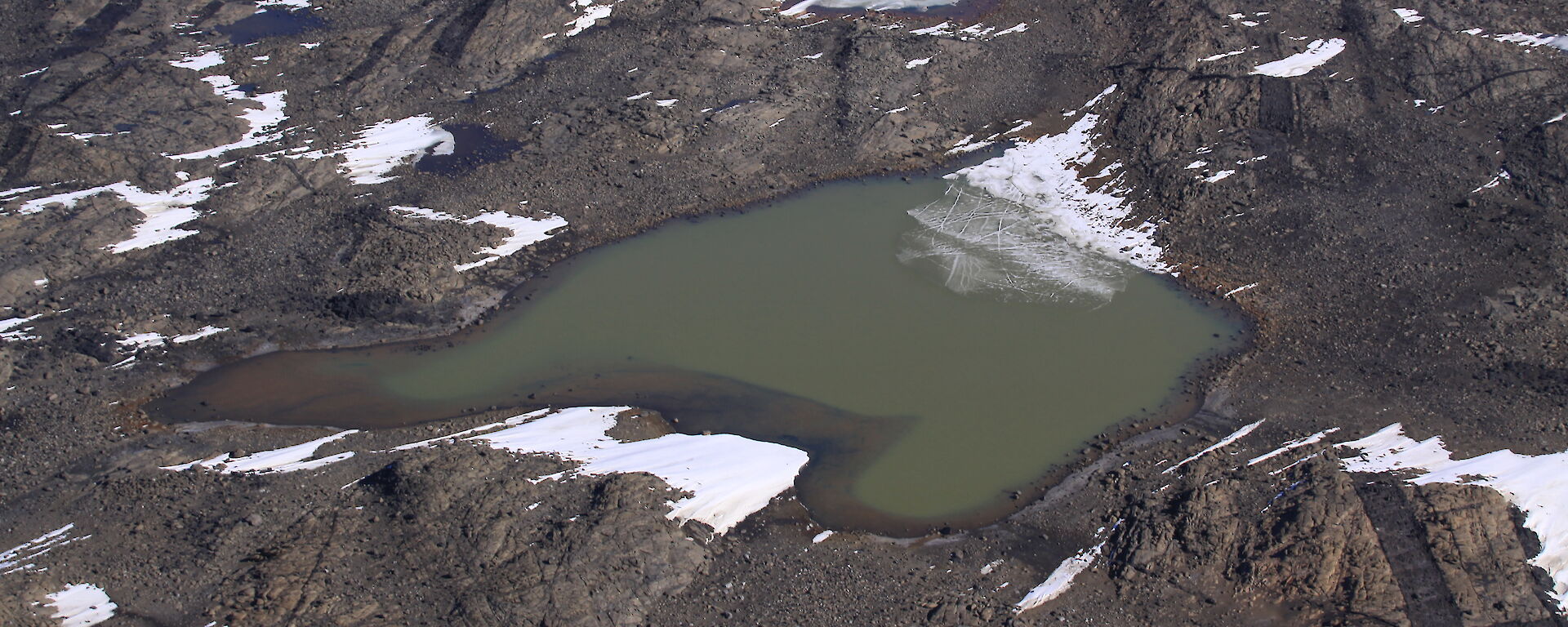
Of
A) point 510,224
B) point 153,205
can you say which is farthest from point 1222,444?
point 153,205

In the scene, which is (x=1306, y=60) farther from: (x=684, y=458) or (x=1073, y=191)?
(x=684, y=458)

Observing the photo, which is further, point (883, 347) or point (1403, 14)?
point (1403, 14)

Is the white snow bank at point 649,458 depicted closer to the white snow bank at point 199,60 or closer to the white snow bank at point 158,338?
the white snow bank at point 158,338

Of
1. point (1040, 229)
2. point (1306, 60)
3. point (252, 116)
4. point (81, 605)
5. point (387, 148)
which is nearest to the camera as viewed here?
point (81, 605)

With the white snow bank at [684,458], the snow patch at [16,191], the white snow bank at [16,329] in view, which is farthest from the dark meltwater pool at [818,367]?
the snow patch at [16,191]

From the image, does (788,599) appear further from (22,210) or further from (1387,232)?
(22,210)

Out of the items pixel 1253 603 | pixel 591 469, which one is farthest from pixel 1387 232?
pixel 591 469
